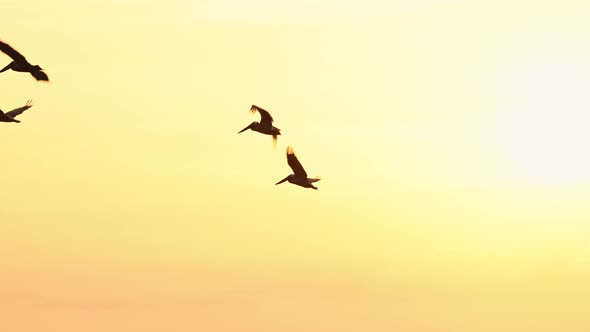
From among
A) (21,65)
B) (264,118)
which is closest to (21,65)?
(21,65)

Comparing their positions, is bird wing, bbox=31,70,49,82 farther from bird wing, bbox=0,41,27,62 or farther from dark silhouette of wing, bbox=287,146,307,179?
dark silhouette of wing, bbox=287,146,307,179

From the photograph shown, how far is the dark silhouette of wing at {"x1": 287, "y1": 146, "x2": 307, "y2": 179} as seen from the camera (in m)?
138

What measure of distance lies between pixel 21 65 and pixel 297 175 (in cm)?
2610

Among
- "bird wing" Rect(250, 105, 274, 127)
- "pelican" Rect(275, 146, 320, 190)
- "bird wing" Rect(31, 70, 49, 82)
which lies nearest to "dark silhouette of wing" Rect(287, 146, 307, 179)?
"pelican" Rect(275, 146, 320, 190)

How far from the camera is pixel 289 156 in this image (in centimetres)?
13825

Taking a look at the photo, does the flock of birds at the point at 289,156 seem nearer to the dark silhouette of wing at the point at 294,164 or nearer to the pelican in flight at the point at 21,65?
the dark silhouette of wing at the point at 294,164

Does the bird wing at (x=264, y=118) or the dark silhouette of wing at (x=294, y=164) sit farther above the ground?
the bird wing at (x=264, y=118)

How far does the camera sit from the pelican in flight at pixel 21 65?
124625 millimetres

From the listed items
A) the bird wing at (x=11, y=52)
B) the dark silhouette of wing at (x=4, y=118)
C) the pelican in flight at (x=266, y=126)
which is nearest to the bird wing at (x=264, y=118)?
the pelican in flight at (x=266, y=126)

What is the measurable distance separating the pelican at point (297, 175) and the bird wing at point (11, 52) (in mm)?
24287

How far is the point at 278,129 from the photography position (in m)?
142

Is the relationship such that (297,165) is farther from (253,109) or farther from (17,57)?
(17,57)

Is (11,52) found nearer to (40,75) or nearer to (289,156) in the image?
(40,75)

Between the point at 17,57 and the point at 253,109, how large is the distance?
2219 centimetres
